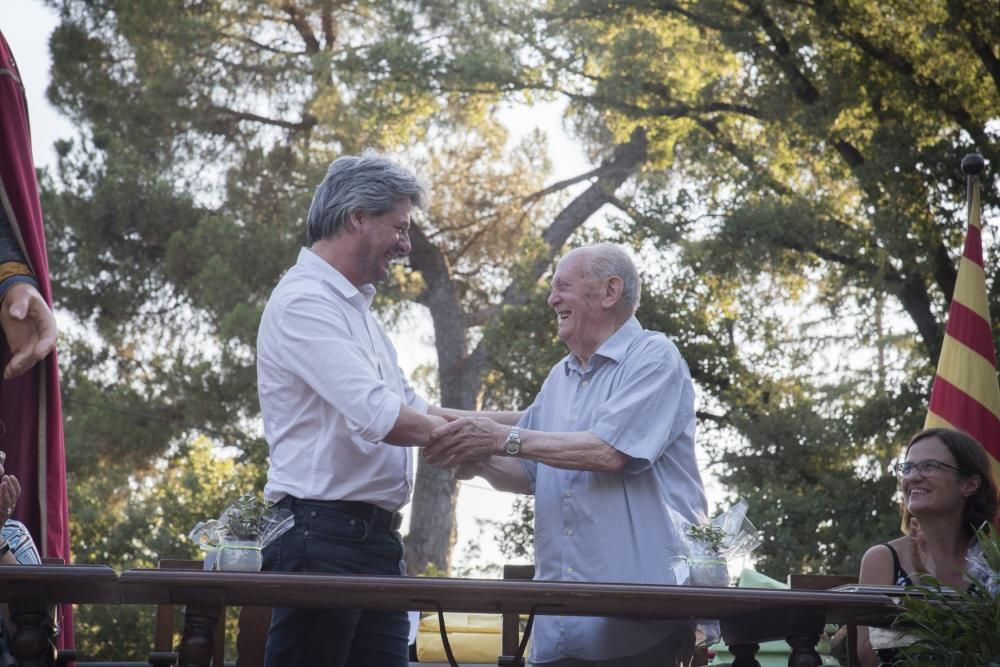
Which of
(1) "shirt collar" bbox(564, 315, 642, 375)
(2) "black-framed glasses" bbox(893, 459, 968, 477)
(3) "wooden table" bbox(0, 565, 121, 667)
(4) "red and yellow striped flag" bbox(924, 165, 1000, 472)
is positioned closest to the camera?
(3) "wooden table" bbox(0, 565, 121, 667)

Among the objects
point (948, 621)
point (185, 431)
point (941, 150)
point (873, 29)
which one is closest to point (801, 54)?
point (873, 29)

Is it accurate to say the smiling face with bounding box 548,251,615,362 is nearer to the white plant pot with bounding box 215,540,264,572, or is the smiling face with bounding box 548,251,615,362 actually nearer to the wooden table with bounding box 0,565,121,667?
the white plant pot with bounding box 215,540,264,572

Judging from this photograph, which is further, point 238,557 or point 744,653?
point 744,653

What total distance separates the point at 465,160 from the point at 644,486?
9979 mm

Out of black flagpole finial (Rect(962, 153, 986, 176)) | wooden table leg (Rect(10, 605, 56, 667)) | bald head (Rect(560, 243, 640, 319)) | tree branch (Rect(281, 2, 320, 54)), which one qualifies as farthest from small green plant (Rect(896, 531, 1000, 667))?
tree branch (Rect(281, 2, 320, 54))

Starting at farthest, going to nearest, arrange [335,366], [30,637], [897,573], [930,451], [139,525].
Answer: [139,525], [930,451], [897,573], [335,366], [30,637]

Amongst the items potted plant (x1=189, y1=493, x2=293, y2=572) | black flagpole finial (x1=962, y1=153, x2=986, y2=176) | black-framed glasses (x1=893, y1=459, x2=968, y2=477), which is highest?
black flagpole finial (x1=962, y1=153, x2=986, y2=176)

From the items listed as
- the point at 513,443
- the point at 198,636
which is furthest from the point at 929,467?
the point at 198,636

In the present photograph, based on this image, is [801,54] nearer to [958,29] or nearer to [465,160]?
[958,29]

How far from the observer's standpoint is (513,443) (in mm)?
2682

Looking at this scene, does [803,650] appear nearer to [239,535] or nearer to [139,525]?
[239,535]

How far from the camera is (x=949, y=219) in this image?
8.05 metres

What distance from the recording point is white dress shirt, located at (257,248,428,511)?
100 inches

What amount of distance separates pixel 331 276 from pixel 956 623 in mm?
1387
